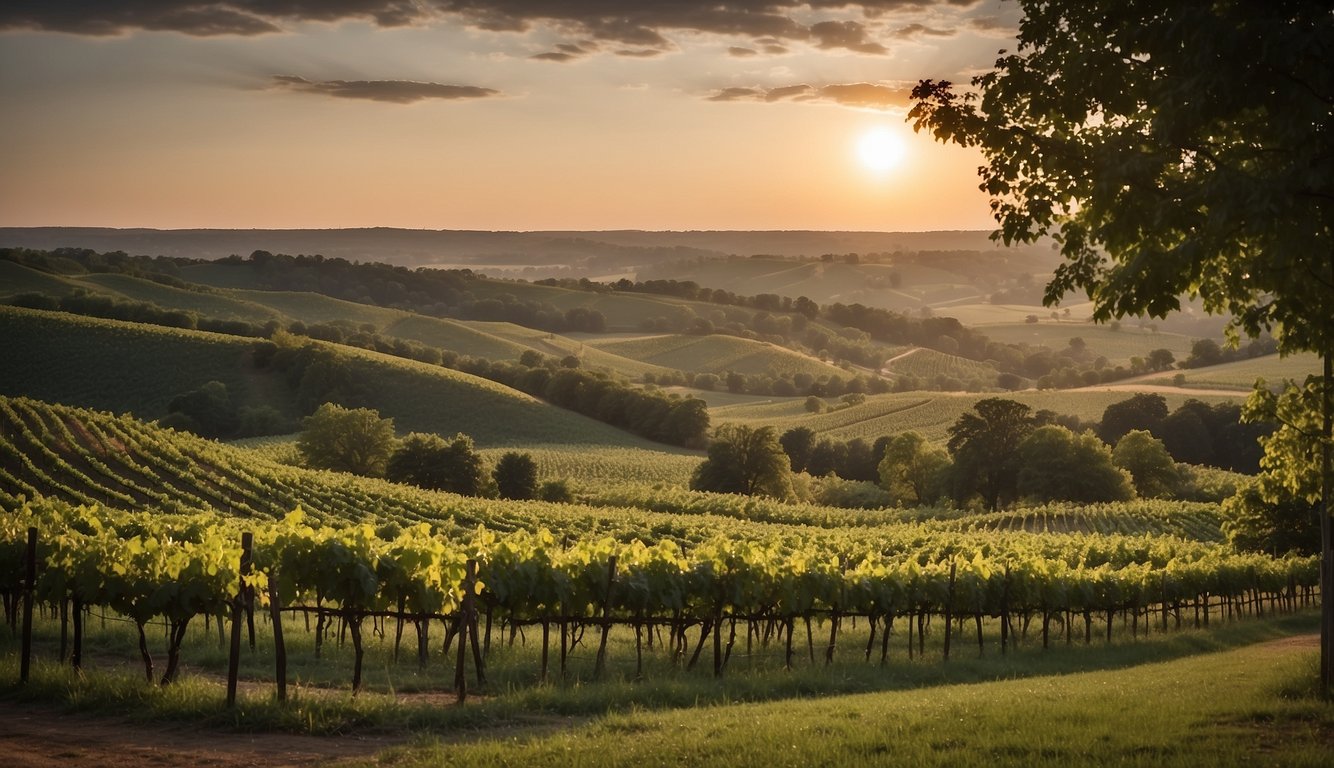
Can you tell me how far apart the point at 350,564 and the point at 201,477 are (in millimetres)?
39018

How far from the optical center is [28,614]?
13.9 m

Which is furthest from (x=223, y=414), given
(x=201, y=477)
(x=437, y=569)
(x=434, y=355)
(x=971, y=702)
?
(x=971, y=702)

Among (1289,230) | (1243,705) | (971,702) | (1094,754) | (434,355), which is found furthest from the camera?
(434,355)

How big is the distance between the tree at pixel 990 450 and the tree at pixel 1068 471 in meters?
2.85

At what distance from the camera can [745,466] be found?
297 ft

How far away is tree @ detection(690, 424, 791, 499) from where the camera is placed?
9025 centimetres

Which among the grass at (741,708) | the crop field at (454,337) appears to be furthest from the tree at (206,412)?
the grass at (741,708)

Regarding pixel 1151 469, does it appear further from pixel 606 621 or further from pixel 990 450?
pixel 606 621

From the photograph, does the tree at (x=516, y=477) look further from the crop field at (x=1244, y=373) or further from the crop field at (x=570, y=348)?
the crop field at (x=570, y=348)

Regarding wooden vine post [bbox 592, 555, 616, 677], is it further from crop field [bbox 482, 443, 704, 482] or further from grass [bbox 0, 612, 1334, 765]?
crop field [bbox 482, 443, 704, 482]

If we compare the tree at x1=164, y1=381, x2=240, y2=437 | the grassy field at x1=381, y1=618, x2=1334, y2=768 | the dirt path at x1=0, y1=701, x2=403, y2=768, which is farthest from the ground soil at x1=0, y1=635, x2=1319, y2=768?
the tree at x1=164, y1=381, x2=240, y2=437

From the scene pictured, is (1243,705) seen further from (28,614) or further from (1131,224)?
(28,614)

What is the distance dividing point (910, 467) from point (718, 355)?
97.0 meters

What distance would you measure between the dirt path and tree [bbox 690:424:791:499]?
255 ft
